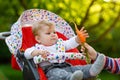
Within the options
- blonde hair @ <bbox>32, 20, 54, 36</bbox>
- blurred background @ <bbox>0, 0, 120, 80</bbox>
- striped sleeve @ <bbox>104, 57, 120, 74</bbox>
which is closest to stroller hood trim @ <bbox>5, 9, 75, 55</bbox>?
blonde hair @ <bbox>32, 20, 54, 36</bbox>

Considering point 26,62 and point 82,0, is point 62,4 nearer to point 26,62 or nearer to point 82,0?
point 82,0

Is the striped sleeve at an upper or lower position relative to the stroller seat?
lower

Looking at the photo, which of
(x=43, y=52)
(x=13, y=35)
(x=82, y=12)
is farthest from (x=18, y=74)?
(x=43, y=52)

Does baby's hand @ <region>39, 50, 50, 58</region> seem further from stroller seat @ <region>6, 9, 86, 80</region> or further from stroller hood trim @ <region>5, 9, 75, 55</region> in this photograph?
stroller hood trim @ <region>5, 9, 75, 55</region>

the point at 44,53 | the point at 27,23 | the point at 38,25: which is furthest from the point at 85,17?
the point at 44,53

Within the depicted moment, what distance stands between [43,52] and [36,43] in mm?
237

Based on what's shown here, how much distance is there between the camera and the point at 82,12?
17.8 feet

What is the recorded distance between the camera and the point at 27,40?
3.38 meters

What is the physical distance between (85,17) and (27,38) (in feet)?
6.41

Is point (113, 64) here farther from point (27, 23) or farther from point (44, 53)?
point (27, 23)

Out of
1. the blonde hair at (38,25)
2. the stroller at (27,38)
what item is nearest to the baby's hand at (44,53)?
the stroller at (27,38)

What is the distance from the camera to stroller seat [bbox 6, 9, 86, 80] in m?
3.22

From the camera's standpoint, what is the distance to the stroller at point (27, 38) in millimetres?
3232

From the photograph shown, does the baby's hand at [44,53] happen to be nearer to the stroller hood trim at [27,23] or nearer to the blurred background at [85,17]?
the stroller hood trim at [27,23]
